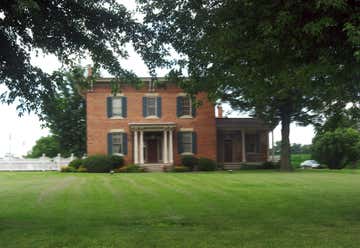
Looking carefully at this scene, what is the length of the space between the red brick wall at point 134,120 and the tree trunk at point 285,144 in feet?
18.4

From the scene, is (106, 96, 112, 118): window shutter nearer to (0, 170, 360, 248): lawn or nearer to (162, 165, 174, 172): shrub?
(162, 165, 174, 172): shrub

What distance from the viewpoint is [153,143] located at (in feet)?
132

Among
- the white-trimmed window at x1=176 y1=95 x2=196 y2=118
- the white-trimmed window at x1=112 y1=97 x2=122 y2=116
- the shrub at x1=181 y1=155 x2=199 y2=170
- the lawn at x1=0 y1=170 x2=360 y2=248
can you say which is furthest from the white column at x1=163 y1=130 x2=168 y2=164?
the lawn at x1=0 y1=170 x2=360 y2=248

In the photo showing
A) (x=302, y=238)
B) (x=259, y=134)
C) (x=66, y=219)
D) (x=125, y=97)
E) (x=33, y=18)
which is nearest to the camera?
(x=302, y=238)

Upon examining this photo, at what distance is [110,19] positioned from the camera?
11500mm

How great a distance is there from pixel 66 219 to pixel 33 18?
452 cm

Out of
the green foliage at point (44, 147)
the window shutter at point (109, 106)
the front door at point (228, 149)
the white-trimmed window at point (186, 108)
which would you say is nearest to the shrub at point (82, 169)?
the window shutter at point (109, 106)

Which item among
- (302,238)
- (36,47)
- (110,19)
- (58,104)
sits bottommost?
(302,238)

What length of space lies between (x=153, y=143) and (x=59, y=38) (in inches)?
1159

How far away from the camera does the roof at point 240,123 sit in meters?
41.9

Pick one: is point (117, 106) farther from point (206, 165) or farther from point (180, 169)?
point (206, 165)

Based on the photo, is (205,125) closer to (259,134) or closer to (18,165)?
(259,134)

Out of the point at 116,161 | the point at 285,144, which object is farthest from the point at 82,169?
the point at 285,144

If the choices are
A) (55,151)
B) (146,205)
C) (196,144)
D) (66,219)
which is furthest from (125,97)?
(55,151)
